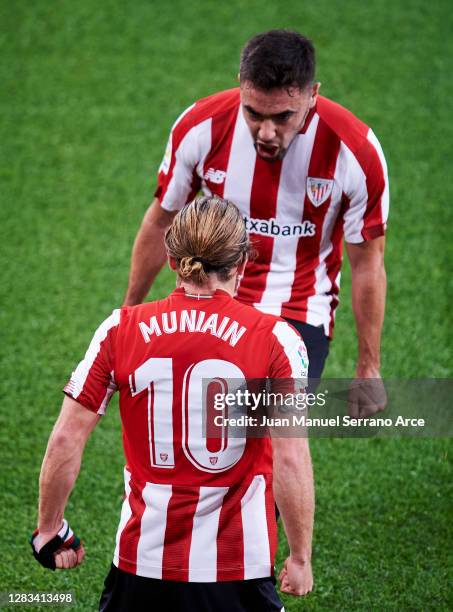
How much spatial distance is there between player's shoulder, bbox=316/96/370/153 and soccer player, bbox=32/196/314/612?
820 millimetres

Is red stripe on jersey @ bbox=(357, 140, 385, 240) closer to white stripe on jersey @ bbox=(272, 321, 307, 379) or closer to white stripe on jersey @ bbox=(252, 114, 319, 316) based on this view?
white stripe on jersey @ bbox=(252, 114, 319, 316)

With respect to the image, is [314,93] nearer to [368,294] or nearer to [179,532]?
[368,294]

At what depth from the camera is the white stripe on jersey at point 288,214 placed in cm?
296

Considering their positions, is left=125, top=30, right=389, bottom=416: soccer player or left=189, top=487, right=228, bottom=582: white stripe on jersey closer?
left=189, top=487, right=228, bottom=582: white stripe on jersey

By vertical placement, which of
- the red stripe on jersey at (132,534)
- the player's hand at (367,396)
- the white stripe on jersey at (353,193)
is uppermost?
the white stripe on jersey at (353,193)

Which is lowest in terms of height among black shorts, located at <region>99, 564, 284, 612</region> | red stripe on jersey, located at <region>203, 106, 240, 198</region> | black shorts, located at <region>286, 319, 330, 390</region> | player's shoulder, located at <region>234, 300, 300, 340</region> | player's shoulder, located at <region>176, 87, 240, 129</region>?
black shorts, located at <region>99, 564, 284, 612</region>

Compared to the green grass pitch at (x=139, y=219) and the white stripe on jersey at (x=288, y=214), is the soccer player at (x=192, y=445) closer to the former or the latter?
the white stripe on jersey at (x=288, y=214)

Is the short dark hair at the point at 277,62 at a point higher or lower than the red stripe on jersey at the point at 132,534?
higher

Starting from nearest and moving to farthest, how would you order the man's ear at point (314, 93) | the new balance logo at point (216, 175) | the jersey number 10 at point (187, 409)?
the jersey number 10 at point (187, 409) < the man's ear at point (314, 93) < the new balance logo at point (216, 175)

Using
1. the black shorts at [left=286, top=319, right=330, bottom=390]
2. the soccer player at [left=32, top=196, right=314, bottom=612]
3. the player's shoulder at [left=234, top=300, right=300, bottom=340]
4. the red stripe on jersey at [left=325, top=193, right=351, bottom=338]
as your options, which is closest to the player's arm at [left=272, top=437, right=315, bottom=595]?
the soccer player at [left=32, top=196, right=314, bottom=612]

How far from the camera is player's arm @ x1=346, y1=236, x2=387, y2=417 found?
10.0 ft

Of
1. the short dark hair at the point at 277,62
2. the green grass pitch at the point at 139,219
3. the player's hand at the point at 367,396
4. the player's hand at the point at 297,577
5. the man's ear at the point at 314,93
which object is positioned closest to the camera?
the player's hand at the point at 297,577

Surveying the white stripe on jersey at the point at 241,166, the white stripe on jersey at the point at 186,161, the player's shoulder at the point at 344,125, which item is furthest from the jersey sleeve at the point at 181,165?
the player's shoulder at the point at 344,125

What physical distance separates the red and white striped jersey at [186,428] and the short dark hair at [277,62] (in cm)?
76
